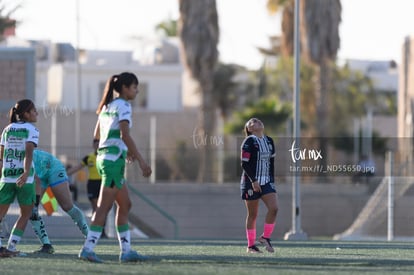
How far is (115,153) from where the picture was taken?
11.8 meters

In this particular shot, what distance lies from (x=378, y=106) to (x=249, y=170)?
2415 inches

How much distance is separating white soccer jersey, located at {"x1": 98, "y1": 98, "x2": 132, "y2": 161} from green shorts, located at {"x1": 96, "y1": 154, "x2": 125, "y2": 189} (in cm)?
5

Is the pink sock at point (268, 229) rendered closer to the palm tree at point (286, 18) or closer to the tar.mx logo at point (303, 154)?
the tar.mx logo at point (303, 154)

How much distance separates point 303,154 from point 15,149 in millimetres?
18335

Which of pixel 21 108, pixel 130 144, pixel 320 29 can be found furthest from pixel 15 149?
pixel 320 29

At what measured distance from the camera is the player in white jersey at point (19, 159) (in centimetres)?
1290

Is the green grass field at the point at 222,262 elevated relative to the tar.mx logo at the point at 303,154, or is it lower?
lower

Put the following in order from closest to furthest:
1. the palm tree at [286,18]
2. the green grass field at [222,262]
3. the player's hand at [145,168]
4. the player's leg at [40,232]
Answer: the green grass field at [222,262], the player's hand at [145,168], the player's leg at [40,232], the palm tree at [286,18]

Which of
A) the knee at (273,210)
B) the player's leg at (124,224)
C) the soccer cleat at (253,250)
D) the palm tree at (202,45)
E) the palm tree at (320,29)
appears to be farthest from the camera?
the palm tree at (320,29)

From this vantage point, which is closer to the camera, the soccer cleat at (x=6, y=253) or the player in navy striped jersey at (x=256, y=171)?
the soccer cleat at (x=6, y=253)

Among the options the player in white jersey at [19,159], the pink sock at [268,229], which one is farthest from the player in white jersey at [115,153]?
the pink sock at [268,229]

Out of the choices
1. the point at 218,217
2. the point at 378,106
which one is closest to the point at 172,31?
the point at 378,106

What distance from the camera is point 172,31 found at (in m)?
100

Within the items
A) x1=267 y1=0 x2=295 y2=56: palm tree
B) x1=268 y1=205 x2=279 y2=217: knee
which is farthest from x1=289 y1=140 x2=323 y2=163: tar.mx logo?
x1=267 y1=0 x2=295 y2=56: palm tree
